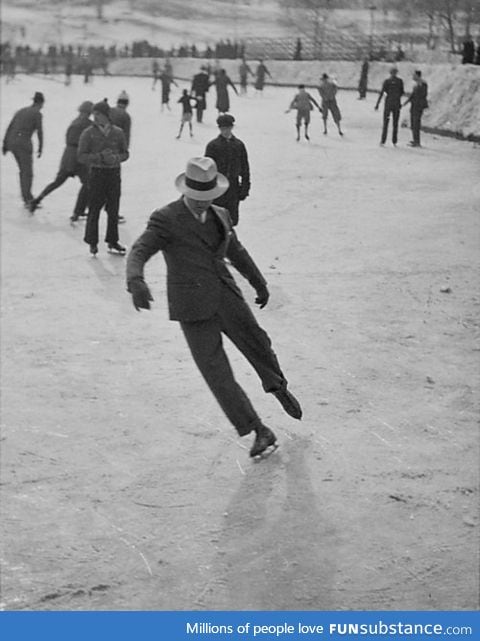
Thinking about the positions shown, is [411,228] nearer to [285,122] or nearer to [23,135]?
[285,122]

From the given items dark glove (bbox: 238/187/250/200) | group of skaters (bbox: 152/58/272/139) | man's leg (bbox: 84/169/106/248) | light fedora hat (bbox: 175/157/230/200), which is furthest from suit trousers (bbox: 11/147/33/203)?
light fedora hat (bbox: 175/157/230/200)

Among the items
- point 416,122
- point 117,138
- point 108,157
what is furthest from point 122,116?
point 416,122

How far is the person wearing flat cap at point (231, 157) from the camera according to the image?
3.70 metres

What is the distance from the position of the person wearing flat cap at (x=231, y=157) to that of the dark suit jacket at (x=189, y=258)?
1.60 ft

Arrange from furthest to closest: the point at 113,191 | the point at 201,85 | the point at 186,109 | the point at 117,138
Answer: the point at 113,191 < the point at 117,138 < the point at 186,109 < the point at 201,85

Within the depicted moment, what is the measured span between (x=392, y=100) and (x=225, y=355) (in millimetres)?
1144

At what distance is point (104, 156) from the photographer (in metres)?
6.10

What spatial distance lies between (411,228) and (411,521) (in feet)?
4.28

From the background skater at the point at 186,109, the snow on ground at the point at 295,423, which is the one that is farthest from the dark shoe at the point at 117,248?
the background skater at the point at 186,109

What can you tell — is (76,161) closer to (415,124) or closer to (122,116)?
(122,116)

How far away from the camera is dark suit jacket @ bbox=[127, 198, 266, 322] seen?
322cm

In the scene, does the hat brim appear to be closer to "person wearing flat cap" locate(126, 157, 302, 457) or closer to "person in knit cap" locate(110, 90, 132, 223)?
"person wearing flat cap" locate(126, 157, 302, 457)
